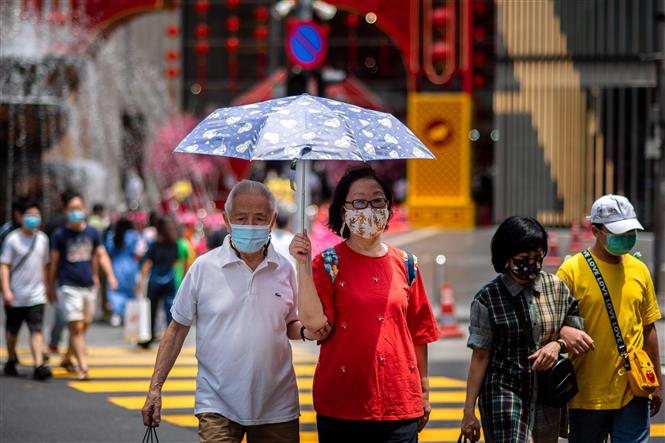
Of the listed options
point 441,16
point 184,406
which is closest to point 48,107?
point 184,406

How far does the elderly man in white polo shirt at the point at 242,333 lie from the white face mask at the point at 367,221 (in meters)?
0.42

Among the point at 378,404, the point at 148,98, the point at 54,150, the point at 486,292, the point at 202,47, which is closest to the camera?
the point at 378,404

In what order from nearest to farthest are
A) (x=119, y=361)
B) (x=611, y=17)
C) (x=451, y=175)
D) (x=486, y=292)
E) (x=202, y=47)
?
(x=486, y=292)
(x=119, y=361)
(x=611, y=17)
(x=451, y=175)
(x=202, y=47)

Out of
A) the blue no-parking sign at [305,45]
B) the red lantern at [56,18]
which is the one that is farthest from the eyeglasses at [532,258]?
the red lantern at [56,18]

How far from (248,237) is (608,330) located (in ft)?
5.56

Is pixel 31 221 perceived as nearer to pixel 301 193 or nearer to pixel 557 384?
pixel 301 193

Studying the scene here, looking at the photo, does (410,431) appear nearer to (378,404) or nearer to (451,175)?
(378,404)

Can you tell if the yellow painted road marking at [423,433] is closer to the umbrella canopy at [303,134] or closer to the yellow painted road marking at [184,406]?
the yellow painted road marking at [184,406]

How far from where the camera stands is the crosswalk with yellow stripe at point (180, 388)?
9.07 meters

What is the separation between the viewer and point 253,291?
5.32 metres

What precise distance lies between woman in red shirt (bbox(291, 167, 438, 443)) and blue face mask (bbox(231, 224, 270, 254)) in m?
0.26

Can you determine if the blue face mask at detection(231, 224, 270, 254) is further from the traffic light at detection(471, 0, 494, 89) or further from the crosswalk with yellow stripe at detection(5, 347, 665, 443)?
the traffic light at detection(471, 0, 494, 89)

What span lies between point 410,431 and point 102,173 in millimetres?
Result: 22184

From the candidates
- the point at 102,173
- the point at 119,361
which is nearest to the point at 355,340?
the point at 119,361
